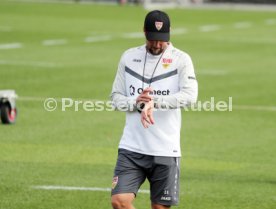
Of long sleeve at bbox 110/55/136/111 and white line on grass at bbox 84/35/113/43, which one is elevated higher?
long sleeve at bbox 110/55/136/111

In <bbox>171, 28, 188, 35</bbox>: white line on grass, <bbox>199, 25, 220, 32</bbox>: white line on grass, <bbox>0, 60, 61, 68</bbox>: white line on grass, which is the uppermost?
<bbox>0, 60, 61, 68</bbox>: white line on grass

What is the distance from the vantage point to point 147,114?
9.83m

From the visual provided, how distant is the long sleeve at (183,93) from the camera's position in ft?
33.1

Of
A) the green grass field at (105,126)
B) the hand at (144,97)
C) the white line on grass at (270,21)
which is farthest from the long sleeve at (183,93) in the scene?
the white line on grass at (270,21)

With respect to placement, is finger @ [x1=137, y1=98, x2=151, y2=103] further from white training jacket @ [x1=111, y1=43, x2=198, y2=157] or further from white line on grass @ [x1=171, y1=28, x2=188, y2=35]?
white line on grass @ [x1=171, y1=28, x2=188, y2=35]

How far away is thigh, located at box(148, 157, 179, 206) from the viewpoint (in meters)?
10.2

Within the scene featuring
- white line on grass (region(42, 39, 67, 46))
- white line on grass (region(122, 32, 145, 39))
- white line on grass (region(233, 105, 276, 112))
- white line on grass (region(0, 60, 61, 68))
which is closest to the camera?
white line on grass (region(233, 105, 276, 112))

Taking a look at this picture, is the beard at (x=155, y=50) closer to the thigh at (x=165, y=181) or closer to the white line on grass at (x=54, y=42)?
the thigh at (x=165, y=181)

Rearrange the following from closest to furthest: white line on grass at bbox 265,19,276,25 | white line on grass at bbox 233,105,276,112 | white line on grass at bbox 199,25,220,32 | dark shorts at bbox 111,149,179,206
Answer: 1. dark shorts at bbox 111,149,179,206
2. white line on grass at bbox 233,105,276,112
3. white line on grass at bbox 199,25,220,32
4. white line on grass at bbox 265,19,276,25

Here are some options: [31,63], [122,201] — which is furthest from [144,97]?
[31,63]

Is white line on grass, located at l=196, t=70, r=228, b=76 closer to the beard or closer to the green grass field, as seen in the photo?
the green grass field

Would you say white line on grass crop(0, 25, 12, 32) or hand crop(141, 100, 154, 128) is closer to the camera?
hand crop(141, 100, 154, 128)

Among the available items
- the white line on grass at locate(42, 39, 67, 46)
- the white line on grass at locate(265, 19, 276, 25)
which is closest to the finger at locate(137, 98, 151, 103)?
the white line on grass at locate(42, 39, 67, 46)

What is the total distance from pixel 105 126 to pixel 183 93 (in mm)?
9478
